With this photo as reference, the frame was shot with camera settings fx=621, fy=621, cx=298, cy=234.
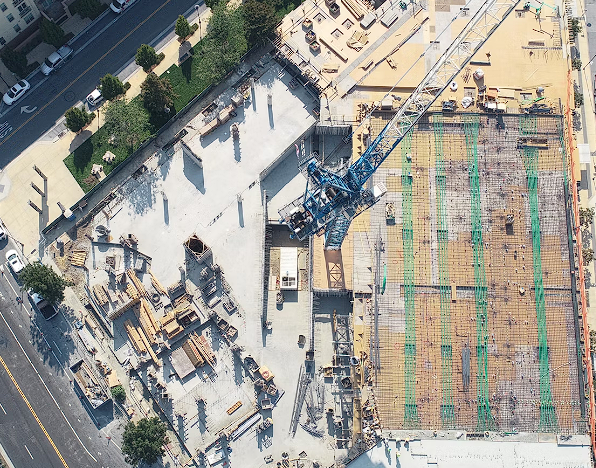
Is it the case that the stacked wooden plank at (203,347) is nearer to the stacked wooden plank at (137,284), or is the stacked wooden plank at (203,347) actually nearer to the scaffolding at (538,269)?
the stacked wooden plank at (137,284)

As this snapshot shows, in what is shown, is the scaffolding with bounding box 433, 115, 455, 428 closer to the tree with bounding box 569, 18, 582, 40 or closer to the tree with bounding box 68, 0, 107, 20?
the tree with bounding box 569, 18, 582, 40

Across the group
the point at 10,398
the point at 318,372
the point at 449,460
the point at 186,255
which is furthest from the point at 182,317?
the point at 449,460

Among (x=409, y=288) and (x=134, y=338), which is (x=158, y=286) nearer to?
(x=134, y=338)

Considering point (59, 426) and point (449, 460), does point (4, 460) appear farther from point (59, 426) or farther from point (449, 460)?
point (449, 460)

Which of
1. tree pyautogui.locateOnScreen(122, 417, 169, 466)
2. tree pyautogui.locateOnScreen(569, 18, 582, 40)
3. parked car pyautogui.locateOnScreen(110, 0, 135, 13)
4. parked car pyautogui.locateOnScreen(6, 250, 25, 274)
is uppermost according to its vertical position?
parked car pyautogui.locateOnScreen(110, 0, 135, 13)

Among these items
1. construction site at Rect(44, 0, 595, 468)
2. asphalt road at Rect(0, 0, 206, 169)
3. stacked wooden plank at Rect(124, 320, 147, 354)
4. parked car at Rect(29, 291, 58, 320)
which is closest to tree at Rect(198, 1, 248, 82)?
construction site at Rect(44, 0, 595, 468)

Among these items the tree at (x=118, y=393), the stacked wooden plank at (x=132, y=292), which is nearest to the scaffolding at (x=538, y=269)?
the stacked wooden plank at (x=132, y=292)
